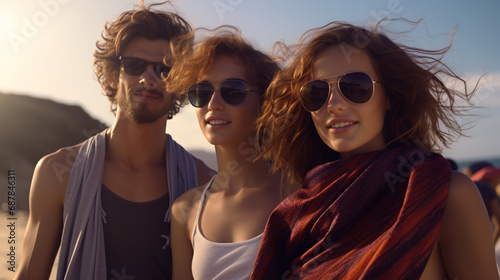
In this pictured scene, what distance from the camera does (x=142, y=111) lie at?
3.63 metres

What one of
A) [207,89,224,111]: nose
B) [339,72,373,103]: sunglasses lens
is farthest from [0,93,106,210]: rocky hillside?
[339,72,373,103]: sunglasses lens

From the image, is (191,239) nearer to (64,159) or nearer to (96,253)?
(96,253)

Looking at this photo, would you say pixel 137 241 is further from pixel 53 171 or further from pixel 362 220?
pixel 362 220

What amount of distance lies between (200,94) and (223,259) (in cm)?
95

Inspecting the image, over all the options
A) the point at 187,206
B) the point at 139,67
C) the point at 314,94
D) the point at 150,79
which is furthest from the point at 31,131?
the point at 314,94

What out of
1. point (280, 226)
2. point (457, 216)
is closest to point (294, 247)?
point (280, 226)

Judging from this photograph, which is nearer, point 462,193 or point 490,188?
point 462,193

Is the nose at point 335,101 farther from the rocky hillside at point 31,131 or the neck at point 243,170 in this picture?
the rocky hillside at point 31,131

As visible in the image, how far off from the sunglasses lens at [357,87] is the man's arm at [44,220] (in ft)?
8.06

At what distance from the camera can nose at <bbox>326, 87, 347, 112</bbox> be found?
6.89 feet

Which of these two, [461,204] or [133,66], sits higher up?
[133,66]

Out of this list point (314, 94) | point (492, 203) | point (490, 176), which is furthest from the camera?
point (490, 176)

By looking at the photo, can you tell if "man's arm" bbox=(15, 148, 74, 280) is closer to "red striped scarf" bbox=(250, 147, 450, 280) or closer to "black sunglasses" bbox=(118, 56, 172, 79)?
"black sunglasses" bbox=(118, 56, 172, 79)

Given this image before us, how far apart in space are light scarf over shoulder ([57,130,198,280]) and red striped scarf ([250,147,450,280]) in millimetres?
1442
